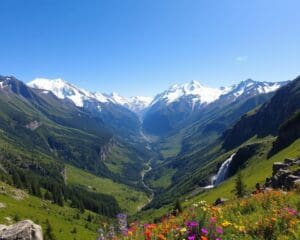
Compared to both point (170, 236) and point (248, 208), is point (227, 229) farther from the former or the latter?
point (248, 208)

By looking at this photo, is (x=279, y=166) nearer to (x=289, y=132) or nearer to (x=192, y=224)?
(x=192, y=224)

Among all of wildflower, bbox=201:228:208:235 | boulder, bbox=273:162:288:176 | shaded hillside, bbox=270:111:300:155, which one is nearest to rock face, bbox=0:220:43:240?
wildflower, bbox=201:228:208:235

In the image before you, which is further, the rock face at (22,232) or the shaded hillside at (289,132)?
the shaded hillside at (289,132)

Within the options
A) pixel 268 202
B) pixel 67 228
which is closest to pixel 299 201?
pixel 268 202

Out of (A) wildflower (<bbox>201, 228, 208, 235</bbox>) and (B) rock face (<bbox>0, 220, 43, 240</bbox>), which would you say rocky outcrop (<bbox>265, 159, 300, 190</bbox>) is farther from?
(B) rock face (<bbox>0, 220, 43, 240</bbox>)

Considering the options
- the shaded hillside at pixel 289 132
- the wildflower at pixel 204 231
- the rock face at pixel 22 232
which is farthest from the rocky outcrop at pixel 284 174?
the shaded hillside at pixel 289 132

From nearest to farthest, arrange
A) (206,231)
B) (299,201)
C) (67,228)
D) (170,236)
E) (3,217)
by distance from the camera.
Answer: (206,231) < (170,236) < (299,201) < (3,217) < (67,228)

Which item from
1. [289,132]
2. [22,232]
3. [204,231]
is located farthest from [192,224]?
[289,132]

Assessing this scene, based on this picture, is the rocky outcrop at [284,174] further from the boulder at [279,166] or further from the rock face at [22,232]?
the rock face at [22,232]
